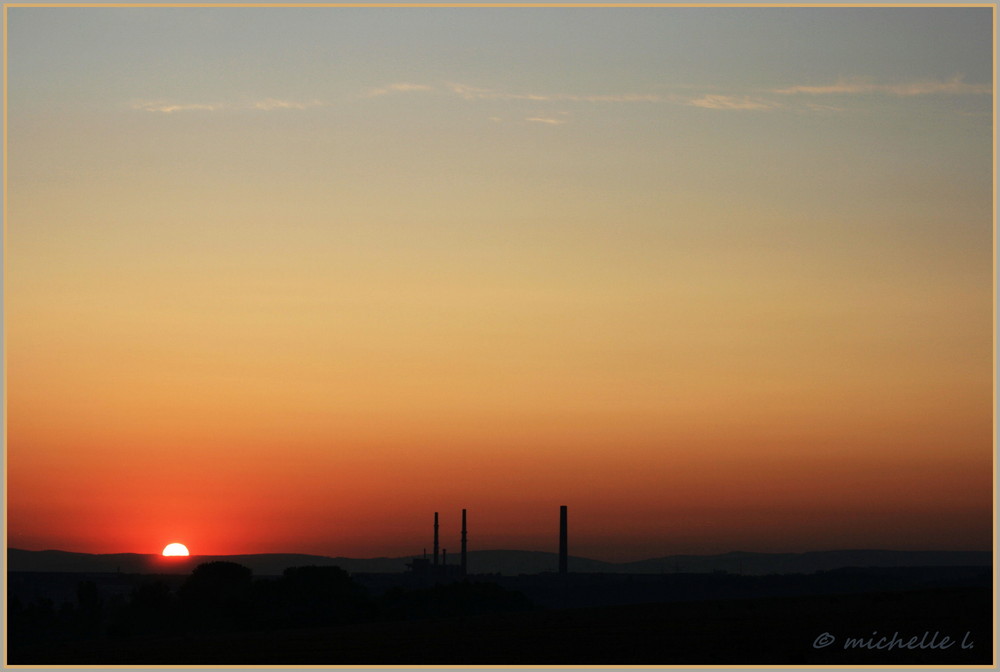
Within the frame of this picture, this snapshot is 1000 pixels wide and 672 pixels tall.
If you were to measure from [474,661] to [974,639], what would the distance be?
12.6 meters

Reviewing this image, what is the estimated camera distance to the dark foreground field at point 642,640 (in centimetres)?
3316

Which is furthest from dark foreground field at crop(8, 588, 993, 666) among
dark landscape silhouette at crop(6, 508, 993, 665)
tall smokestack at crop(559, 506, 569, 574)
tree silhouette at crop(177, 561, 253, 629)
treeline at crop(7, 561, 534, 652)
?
tall smokestack at crop(559, 506, 569, 574)

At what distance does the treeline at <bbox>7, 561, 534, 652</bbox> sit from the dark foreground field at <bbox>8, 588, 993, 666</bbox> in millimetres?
24333

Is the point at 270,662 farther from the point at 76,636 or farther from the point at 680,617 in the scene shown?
the point at 76,636

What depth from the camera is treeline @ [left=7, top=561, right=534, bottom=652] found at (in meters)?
71.2

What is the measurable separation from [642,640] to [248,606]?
4210 centimetres

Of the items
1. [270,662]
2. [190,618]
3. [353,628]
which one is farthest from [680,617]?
[190,618]

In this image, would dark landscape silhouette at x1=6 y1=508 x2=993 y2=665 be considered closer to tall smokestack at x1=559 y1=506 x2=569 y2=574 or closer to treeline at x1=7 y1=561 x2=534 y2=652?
treeline at x1=7 y1=561 x2=534 y2=652

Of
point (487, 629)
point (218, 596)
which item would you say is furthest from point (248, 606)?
point (487, 629)

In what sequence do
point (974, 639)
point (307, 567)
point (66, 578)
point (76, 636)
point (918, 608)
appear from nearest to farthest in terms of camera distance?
point (974, 639)
point (918, 608)
point (76, 636)
point (307, 567)
point (66, 578)

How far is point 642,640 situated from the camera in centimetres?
3700

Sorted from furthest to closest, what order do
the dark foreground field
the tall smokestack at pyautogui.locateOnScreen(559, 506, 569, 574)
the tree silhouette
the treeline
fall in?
the tall smokestack at pyautogui.locateOnScreen(559, 506, 569, 574), the tree silhouette, the treeline, the dark foreground field

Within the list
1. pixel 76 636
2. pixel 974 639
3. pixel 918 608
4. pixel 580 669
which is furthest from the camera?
pixel 76 636

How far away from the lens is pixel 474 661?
3431 cm
